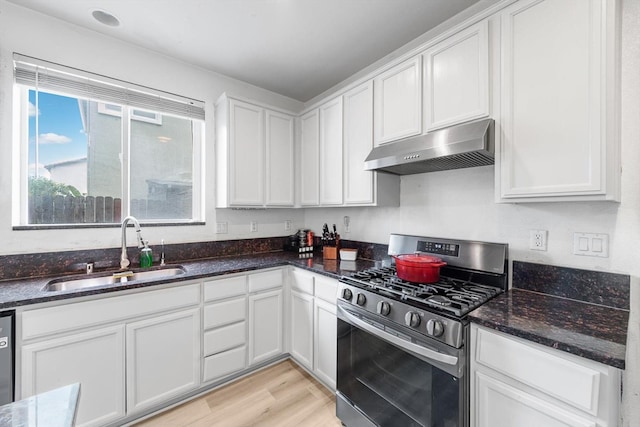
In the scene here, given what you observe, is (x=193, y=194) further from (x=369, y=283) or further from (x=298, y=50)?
(x=369, y=283)

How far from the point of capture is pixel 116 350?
5.32 ft

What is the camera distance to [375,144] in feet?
6.73

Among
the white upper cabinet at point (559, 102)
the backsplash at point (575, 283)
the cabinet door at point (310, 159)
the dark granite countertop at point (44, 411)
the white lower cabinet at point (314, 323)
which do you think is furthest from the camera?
the cabinet door at point (310, 159)

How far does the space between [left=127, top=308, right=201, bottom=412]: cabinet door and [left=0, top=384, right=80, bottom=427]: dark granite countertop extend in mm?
1162

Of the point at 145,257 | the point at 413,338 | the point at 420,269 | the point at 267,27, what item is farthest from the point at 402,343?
the point at 267,27

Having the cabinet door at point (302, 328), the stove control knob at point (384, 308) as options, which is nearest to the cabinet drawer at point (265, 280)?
the cabinet door at point (302, 328)

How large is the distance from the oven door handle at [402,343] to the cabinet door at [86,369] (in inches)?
56.0

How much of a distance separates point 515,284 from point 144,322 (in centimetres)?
229

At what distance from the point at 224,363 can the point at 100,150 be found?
1.97m

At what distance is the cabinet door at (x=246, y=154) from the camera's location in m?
2.45

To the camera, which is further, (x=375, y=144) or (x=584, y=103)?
(x=375, y=144)

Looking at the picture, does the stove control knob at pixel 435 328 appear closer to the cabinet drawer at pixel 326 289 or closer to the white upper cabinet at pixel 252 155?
the cabinet drawer at pixel 326 289

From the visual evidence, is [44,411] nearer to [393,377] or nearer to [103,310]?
[103,310]

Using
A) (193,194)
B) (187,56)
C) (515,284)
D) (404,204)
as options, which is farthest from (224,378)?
(187,56)
